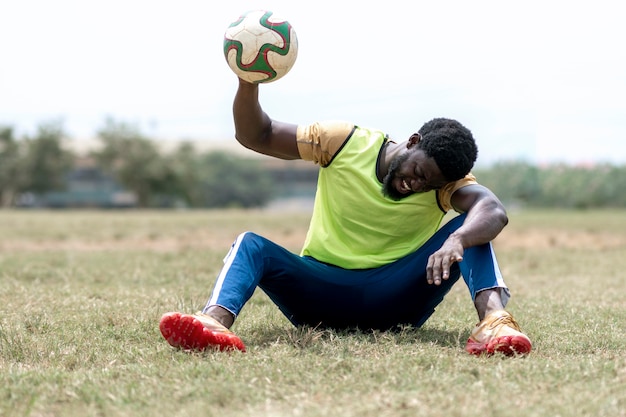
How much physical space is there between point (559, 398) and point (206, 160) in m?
55.4

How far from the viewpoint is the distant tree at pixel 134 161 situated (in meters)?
47.1

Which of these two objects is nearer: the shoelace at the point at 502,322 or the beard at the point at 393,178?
the shoelace at the point at 502,322

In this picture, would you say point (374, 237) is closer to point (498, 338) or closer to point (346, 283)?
point (346, 283)

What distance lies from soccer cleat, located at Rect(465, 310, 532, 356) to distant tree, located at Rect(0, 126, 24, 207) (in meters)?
46.4

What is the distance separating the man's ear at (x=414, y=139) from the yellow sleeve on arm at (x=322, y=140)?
14.6 inches

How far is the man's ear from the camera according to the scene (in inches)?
162

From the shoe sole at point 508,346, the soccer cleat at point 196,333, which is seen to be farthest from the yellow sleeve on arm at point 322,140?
the shoe sole at point 508,346

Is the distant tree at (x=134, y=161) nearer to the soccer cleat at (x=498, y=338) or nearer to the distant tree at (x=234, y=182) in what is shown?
the distant tree at (x=234, y=182)

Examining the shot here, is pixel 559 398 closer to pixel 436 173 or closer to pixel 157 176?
pixel 436 173

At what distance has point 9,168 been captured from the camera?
46.6 meters

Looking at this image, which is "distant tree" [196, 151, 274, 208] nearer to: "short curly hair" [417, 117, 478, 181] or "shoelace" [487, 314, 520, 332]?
"short curly hair" [417, 117, 478, 181]

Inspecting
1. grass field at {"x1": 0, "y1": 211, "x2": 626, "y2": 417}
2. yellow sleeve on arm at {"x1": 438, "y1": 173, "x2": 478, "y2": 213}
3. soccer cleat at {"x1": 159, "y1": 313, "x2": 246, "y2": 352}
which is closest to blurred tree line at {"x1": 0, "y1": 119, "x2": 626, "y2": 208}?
grass field at {"x1": 0, "y1": 211, "x2": 626, "y2": 417}

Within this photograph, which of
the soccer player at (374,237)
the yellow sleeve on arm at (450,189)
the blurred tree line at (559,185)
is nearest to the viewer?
the soccer player at (374,237)

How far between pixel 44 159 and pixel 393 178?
4609 centimetres
